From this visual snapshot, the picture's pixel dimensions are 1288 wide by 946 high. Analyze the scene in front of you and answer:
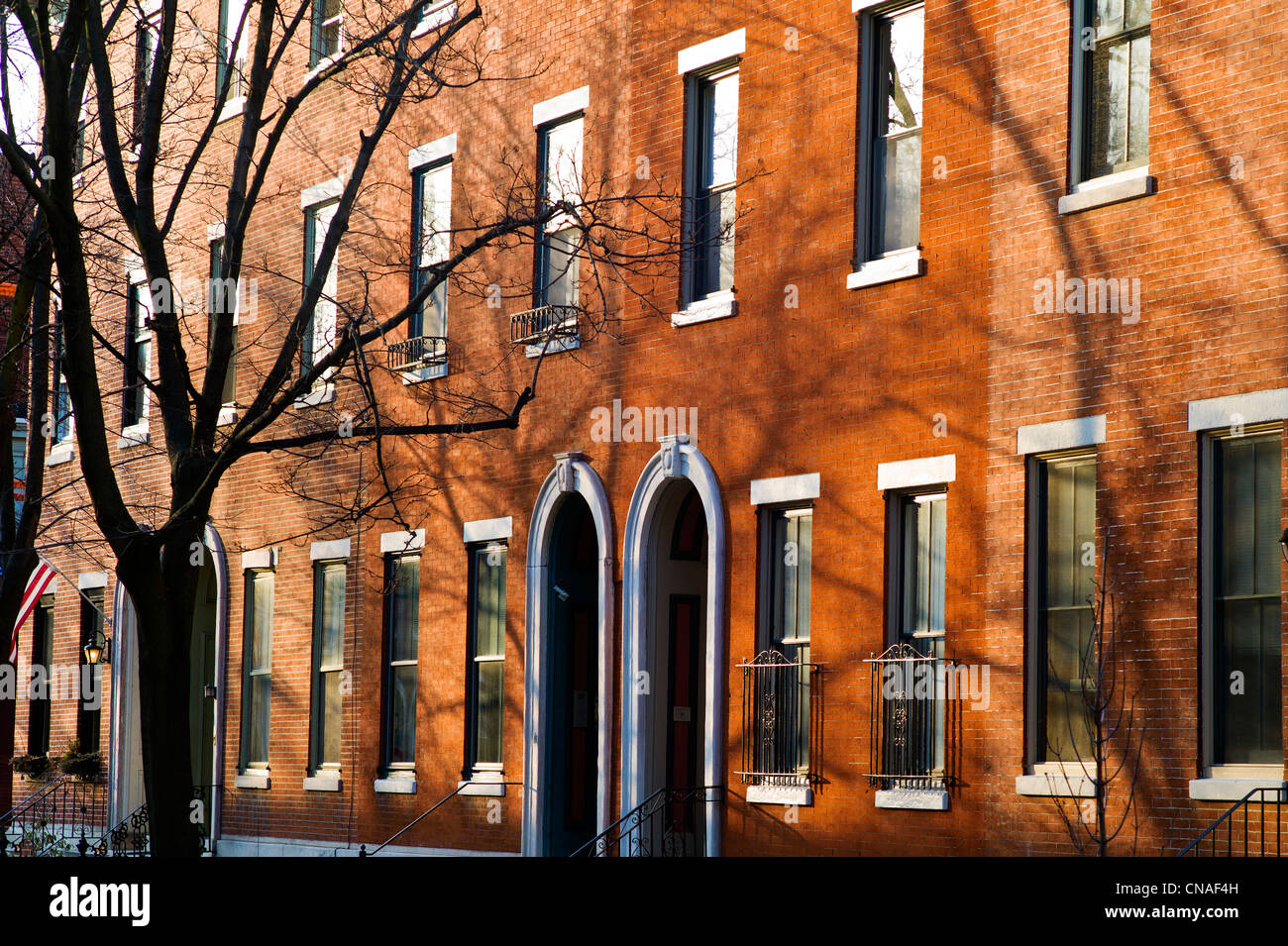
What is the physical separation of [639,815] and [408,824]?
423cm

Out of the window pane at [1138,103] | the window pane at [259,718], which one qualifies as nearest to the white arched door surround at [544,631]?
the window pane at [259,718]

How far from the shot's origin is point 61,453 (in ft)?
98.7

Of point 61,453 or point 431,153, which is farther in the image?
point 61,453

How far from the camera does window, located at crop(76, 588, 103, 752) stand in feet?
92.8

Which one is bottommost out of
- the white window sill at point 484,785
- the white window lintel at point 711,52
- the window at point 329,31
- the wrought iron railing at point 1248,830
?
the white window sill at point 484,785

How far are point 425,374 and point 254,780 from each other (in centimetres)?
629

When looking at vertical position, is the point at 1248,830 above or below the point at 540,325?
below

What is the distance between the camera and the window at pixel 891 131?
50.8 feet

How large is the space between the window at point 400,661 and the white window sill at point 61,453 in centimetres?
1005

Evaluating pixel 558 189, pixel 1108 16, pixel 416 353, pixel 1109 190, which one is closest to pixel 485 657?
pixel 416 353

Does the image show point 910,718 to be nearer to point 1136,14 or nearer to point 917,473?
point 917,473

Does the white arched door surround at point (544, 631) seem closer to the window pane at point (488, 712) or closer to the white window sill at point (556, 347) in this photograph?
the window pane at point (488, 712)

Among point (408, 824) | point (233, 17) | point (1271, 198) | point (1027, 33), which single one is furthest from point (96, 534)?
point (1271, 198)

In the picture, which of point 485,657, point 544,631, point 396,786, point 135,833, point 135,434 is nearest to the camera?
point 544,631
